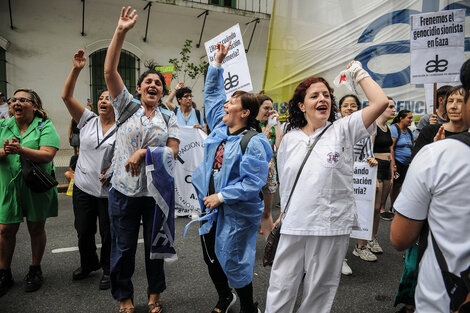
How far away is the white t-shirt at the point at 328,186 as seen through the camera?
84.8 inches

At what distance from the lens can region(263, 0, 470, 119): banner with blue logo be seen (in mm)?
5734

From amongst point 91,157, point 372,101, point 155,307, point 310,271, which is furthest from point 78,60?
point 310,271

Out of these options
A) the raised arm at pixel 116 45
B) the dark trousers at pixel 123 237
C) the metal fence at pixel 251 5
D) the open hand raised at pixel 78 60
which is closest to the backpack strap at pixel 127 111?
the raised arm at pixel 116 45

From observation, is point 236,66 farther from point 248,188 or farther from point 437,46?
point 248,188

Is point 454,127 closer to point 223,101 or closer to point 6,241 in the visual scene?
point 223,101

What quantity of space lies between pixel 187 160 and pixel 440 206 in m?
4.97

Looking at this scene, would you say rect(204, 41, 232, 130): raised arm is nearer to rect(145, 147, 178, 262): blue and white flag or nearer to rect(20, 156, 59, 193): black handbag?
rect(145, 147, 178, 262): blue and white flag

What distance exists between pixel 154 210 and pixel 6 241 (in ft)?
5.18

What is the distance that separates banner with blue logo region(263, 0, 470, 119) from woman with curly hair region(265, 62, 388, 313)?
383 cm

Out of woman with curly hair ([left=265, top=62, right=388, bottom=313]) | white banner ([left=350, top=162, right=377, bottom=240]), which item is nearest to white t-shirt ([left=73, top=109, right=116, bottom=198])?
woman with curly hair ([left=265, top=62, right=388, bottom=313])

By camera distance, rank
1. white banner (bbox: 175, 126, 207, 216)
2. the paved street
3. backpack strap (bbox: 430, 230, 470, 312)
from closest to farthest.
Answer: backpack strap (bbox: 430, 230, 470, 312) → the paved street → white banner (bbox: 175, 126, 207, 216)

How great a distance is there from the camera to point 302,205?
7.18 ft

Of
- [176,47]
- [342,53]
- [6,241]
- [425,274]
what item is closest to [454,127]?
[425,274]

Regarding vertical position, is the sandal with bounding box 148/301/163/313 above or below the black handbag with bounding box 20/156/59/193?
below
